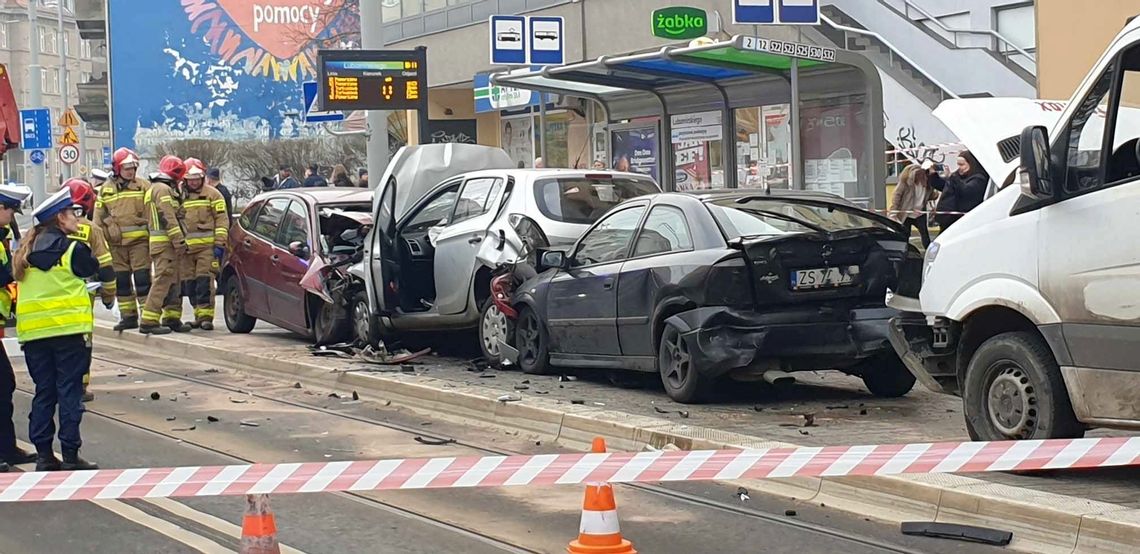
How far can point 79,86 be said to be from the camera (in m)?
63.8

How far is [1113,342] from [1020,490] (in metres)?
0.81

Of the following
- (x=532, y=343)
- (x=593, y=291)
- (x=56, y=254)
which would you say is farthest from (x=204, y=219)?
(x=56, y=254)

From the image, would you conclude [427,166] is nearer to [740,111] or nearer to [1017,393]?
[740,111]

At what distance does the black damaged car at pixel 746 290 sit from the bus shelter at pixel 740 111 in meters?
3.80

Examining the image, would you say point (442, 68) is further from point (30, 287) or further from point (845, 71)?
point (30, 287)

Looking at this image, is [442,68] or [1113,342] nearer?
[1113,342]

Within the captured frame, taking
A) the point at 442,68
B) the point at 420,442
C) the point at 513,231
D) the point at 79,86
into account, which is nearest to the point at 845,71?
the point at 513,231

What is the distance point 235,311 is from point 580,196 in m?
5.45

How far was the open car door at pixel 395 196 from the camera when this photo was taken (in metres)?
12.6

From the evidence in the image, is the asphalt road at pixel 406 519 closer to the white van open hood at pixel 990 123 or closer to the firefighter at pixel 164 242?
the white van open hood at pixel 990 123

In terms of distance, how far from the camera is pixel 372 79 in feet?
53.5

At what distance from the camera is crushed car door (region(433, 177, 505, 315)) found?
12.3 metres

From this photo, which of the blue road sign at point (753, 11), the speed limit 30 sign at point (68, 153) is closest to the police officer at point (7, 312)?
the blue road sign at point (753, 11)

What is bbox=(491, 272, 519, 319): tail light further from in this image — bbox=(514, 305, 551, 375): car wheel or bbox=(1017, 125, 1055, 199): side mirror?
bbox=(1017, 125, 1055, 199): side mirror
